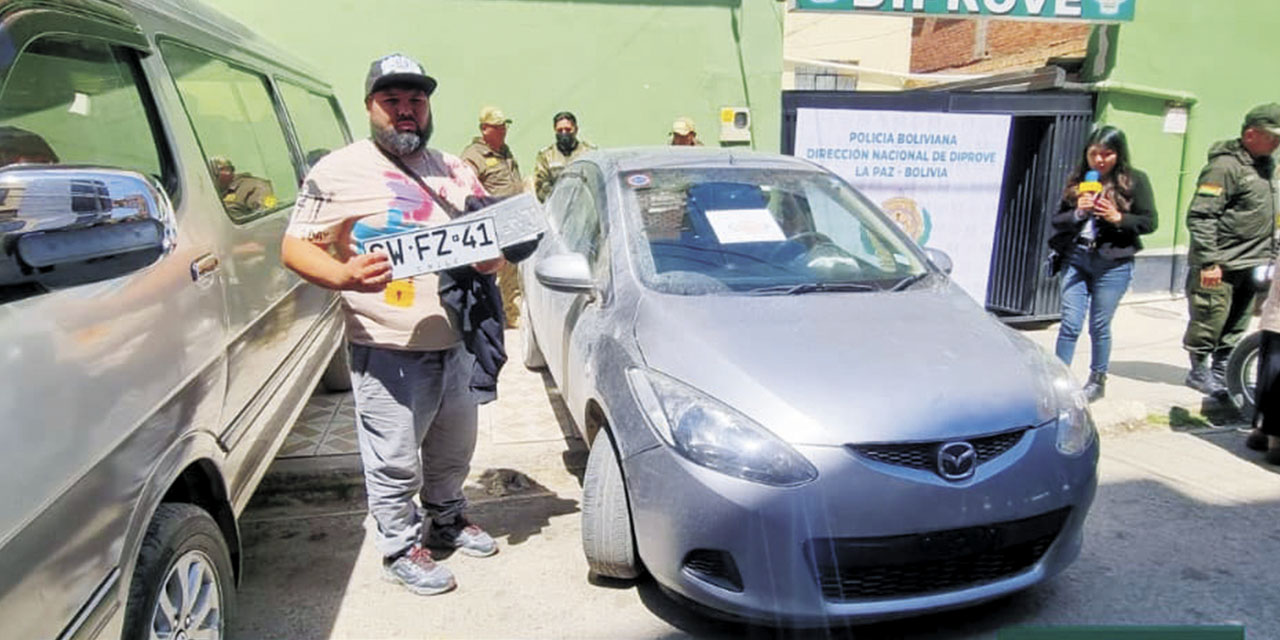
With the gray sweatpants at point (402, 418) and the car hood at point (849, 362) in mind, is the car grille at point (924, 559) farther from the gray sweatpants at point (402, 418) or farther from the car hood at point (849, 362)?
the gray sweatpants at point (402, 418)

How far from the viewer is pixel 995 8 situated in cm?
722

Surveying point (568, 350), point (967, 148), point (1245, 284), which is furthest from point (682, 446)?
point (967, 148)

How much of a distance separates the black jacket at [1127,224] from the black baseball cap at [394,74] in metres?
3.92

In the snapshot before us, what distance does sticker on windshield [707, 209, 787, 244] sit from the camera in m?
3.50

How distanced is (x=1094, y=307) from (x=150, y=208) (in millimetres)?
4999

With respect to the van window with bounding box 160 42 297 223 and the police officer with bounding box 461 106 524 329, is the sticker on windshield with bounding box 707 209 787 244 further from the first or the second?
the police officer with bounding box 461 106 524 329

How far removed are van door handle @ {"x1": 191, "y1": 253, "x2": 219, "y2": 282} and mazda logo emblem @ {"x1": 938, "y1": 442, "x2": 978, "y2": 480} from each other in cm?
230

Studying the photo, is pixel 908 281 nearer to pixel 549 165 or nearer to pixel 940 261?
pixel 940 261

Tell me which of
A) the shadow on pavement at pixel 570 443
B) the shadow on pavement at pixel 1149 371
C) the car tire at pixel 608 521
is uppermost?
the car tire at pixel 608 521

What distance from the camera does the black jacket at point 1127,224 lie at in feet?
15.1

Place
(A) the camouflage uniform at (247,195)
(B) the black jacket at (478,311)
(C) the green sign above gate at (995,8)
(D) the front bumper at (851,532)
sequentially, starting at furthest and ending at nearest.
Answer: (C) the green sign above gate at (995,8), (A) the camouflage uniform at (247,195), (B) the black jacket at (478,311), (D) the front bumper at (851,532)

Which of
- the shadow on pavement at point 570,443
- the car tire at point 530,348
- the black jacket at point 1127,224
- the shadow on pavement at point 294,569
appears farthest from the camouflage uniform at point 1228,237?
the shadow on pavement at point 294,569

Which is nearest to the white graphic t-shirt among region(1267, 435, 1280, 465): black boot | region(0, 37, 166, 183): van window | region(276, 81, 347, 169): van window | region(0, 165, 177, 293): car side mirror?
region(0, 37, 166, 183): van window

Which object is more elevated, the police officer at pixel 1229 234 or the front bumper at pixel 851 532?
the police officer at pixel 1229 234
